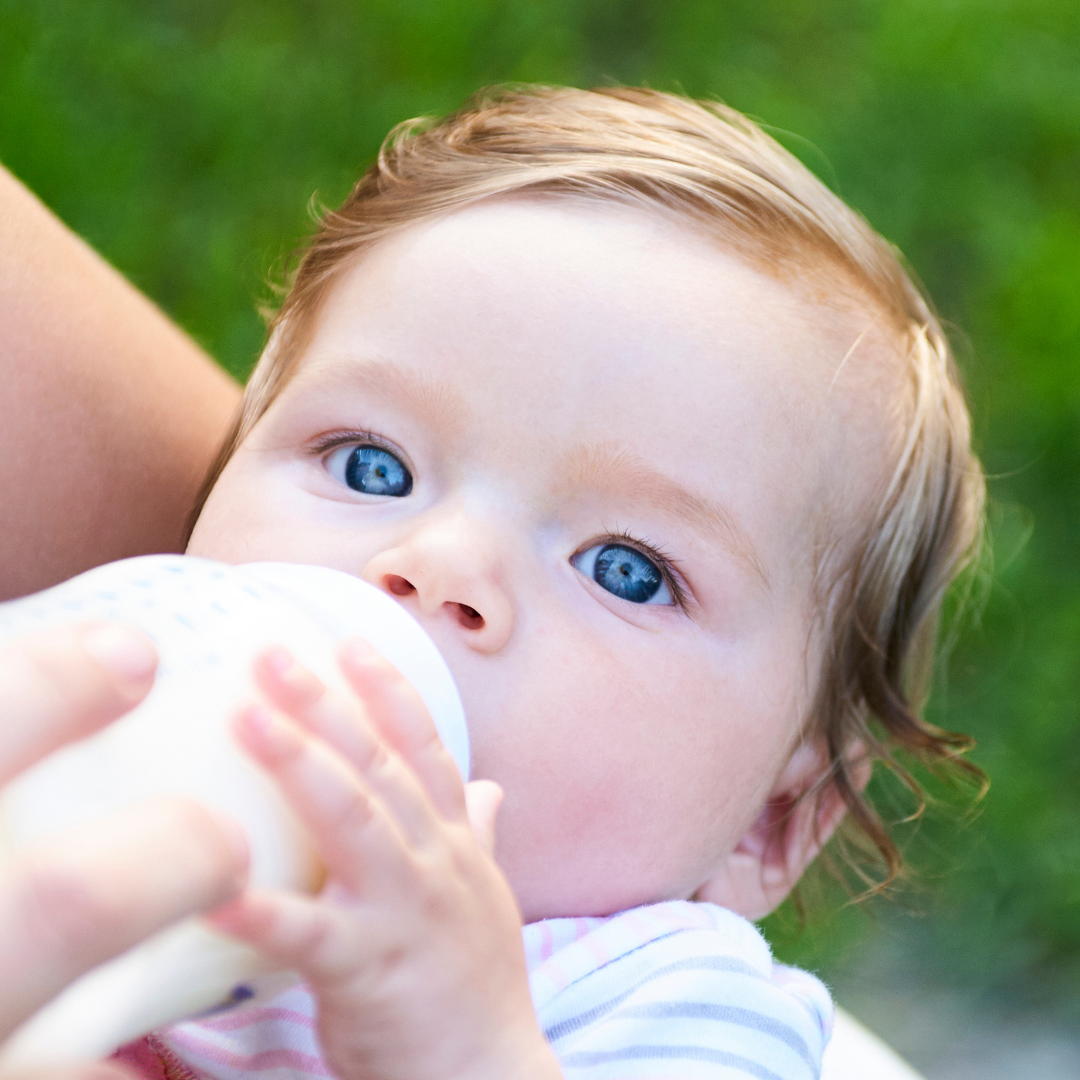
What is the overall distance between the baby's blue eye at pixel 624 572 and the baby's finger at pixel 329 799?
1.56 feet

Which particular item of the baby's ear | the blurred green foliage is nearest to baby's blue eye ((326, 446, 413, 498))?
the baby's ear

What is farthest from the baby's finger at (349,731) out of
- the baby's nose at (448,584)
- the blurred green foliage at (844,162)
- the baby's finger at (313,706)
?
the blurred green foliage at (844,162)

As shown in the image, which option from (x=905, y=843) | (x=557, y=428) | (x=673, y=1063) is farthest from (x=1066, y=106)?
(x=673, y=1063)

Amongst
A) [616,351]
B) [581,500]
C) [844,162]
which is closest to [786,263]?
[616,351]

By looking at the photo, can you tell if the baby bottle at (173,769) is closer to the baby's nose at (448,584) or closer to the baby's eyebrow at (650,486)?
the baby's nose at (448,584)

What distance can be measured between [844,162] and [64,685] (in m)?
2.59

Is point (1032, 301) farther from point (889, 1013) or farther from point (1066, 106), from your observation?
point (889, 1013)

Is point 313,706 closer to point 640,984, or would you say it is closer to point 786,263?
point 640,984

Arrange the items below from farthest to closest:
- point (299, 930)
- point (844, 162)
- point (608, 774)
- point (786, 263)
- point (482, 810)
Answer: point (844, 162) < point (786, 263) < point (608, 774) < point (482, 810) < point (299, 930)

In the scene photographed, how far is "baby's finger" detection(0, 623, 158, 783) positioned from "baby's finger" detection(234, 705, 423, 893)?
0.06 m

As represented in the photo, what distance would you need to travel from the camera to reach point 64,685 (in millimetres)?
541

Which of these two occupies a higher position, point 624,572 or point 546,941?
point 624,572

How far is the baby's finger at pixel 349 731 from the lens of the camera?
2.04 feet

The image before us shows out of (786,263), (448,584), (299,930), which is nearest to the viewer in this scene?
(299,930)
